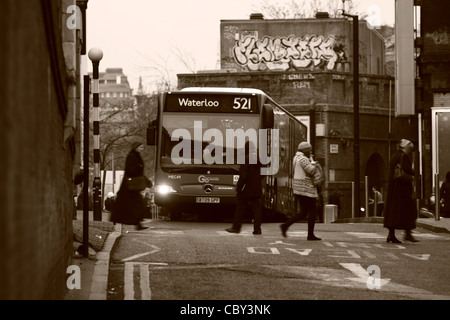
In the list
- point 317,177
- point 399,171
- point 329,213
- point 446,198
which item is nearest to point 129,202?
point 317,177

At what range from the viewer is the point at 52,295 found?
304 inches

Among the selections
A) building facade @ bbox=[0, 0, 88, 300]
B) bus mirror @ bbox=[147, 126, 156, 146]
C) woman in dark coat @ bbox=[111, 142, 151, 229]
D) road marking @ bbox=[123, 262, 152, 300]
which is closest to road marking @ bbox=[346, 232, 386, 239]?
woman in dark coat @ bbox=[111, 142, 151, 229]

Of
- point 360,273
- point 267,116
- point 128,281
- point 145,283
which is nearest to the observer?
point 145,283

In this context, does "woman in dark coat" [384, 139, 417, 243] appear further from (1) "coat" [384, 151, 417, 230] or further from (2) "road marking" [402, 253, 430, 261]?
(2) "road marking" [402, 253, 430, 261]

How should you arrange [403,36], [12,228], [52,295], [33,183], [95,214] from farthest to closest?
[403,36] < [95,214] < [52,295] < [33,183] < [12,228]

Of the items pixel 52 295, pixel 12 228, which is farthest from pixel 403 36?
pixel 12 228

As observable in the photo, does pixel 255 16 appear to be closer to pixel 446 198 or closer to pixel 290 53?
pixel 290 53

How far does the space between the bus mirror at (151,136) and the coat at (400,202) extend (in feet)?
31.9

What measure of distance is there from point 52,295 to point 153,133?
2002cm

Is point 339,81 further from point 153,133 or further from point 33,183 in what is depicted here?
point 33,183

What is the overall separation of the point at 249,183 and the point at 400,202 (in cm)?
314

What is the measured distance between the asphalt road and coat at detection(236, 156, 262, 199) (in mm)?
812

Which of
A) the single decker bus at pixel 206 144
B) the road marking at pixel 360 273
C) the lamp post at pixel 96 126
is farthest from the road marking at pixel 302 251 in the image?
the single decker bus at pixel 206 144

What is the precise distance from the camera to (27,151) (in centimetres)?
A: 499
